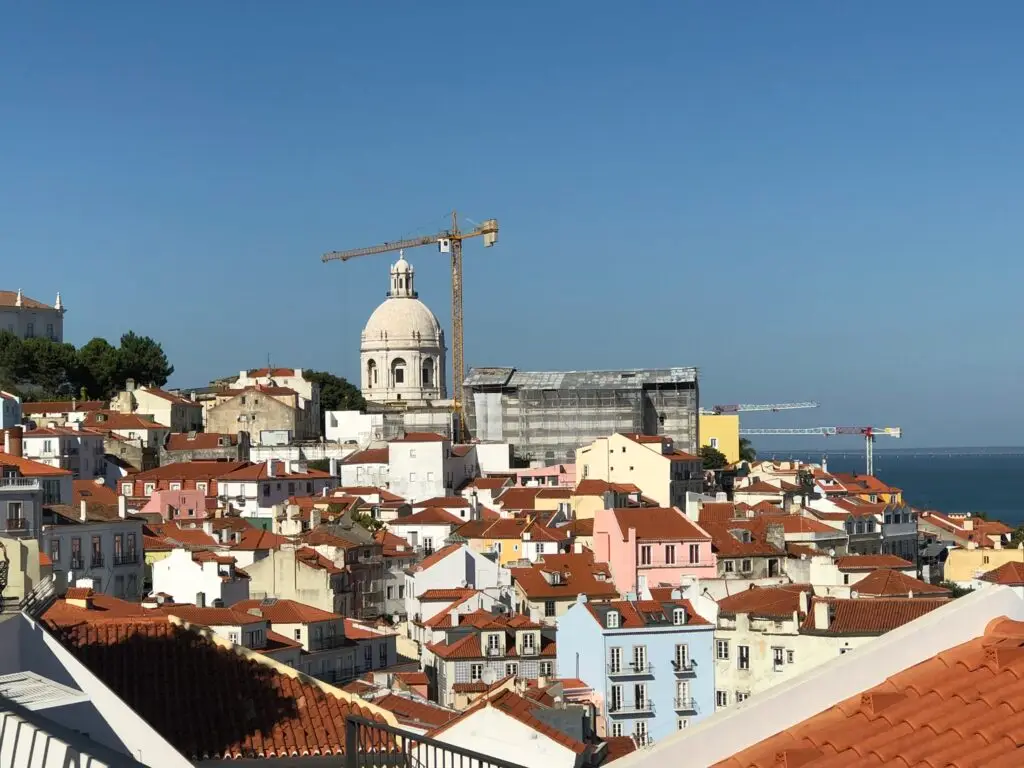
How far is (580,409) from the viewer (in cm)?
8150

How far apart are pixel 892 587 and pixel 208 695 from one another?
2733cm

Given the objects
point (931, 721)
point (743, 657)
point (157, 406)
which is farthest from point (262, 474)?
point (931, 721)

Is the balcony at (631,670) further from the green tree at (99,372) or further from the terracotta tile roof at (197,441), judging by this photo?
the green tree at (99,372)

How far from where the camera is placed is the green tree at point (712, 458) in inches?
3208

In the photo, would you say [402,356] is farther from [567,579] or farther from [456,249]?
[567,579]

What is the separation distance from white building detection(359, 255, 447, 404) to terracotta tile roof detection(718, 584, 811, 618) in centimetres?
6736

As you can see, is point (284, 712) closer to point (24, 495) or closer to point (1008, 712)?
point (1008, 712)

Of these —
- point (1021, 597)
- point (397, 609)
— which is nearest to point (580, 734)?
point (1021, 597)

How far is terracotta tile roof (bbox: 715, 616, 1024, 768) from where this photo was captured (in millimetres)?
3934

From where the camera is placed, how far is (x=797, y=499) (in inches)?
2309

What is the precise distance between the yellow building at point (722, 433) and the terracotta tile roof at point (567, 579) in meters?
49.7

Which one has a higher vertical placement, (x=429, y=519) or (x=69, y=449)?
(x=69, y=449)

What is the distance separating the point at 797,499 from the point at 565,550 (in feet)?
41.7

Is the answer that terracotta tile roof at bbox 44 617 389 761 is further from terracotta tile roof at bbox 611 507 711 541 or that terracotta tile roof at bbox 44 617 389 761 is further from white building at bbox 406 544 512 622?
terracotta tile roof at bbox 611 507 711 541
